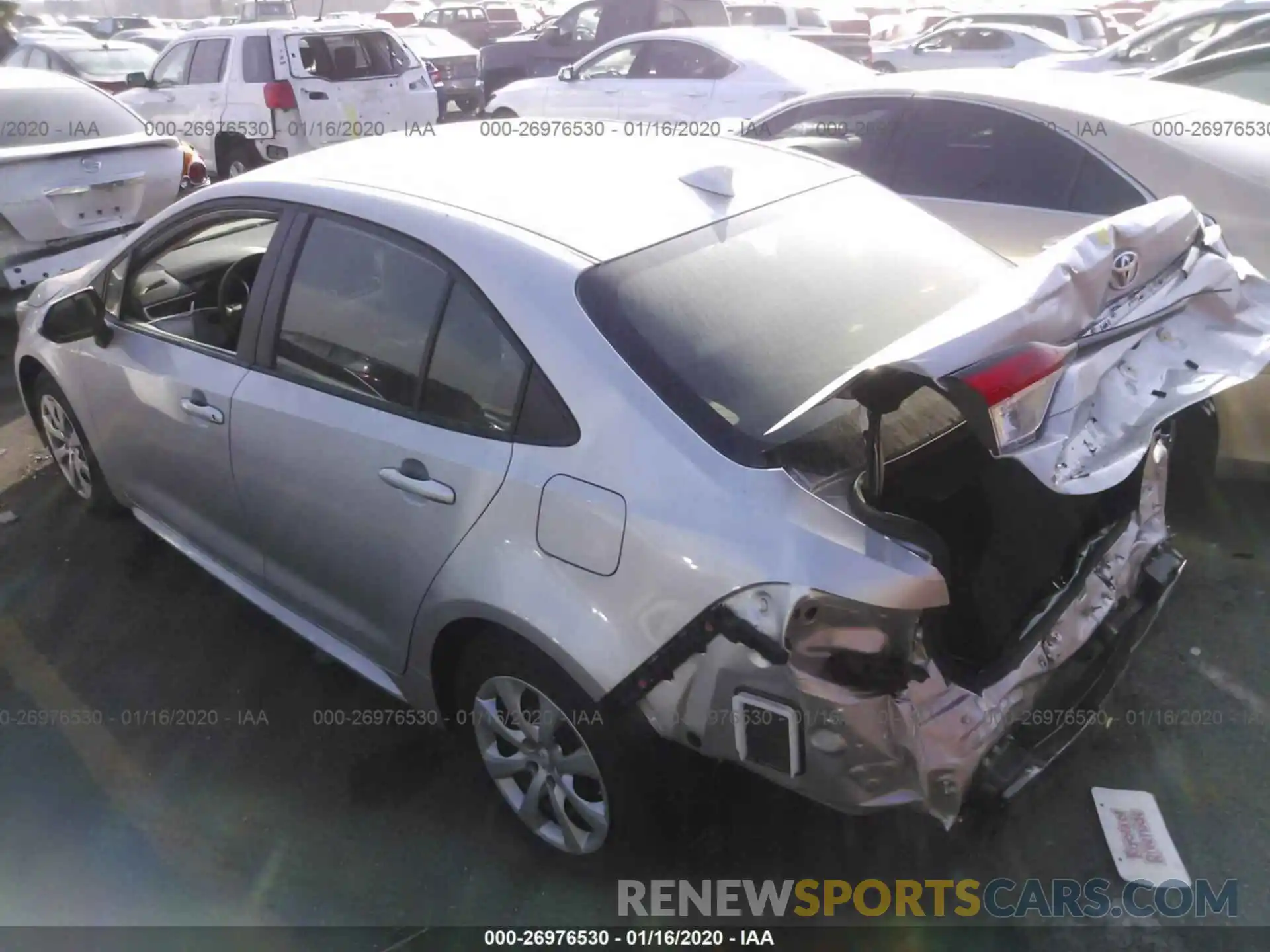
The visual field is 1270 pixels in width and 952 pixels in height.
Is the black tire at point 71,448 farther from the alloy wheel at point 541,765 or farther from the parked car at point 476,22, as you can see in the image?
the parked car at point 476,22

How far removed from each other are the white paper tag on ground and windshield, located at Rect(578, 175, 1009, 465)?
146 centimetres

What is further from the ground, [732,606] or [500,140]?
[500,140]

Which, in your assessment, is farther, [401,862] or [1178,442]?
[1178,442]

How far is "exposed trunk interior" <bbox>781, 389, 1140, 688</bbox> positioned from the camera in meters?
2.10

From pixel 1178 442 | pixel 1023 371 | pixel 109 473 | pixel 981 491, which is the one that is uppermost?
pixel 1023 371

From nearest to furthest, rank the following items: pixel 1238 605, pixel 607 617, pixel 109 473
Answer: pixel 607 617 < pixel 1238 605 < pixel 109 473

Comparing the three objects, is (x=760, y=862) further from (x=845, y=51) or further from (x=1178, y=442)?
(x=845, y=51)

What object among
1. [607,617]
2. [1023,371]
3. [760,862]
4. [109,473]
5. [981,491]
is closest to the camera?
[1023,371]

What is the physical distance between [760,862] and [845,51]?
13.9 metres

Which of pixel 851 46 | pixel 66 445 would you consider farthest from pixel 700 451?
pixel 851 46

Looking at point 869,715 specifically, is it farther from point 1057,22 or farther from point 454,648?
point 1057,22

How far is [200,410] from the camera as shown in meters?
3.10

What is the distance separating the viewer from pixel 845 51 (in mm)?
14164

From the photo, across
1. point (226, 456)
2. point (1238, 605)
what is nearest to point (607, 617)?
point (226, 456)
